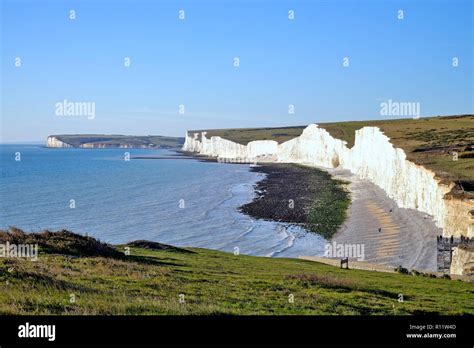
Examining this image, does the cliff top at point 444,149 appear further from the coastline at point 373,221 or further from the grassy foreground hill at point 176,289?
the grassy foreground hill at point 176,289

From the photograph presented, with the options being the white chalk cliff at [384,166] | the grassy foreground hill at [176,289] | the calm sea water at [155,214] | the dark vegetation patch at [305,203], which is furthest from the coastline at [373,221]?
the grassy foreground hill at [176,289]

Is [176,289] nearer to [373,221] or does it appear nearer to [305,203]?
[373,221]

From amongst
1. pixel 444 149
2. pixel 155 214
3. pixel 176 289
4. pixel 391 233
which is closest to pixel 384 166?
pixel 444 149

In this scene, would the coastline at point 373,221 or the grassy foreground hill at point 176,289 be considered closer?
the grassy foreground hill at point 176,289

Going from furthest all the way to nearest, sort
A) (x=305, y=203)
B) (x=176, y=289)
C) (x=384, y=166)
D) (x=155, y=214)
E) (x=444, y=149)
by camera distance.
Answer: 1. (x=384, y=166)
2. (x=305, y=203)
3. (x=444, y=149)
4. (x=155, y=214)
5. (x=176, y=289)

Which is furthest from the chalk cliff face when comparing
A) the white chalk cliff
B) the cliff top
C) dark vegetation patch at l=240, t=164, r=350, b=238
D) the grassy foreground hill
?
dark vegetation patch at l=240, t=164, r=350, b=238

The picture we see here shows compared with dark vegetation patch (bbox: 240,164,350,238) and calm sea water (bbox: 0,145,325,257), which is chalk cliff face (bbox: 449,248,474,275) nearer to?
calm sea water (bbox: 0,145,325,257)
